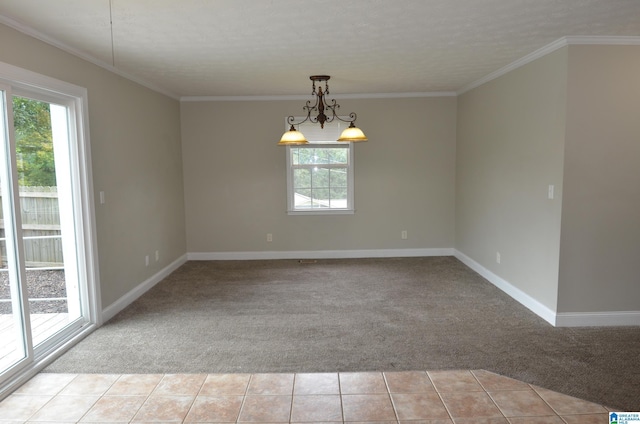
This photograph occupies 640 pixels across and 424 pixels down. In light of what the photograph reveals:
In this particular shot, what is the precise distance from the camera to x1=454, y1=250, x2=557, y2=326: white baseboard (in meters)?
3.76

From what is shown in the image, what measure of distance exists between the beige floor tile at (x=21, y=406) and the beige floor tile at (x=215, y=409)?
924mm

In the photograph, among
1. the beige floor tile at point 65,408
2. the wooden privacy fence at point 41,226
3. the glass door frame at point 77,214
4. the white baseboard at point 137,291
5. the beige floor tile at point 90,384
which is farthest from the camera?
the white baseboard at point 137,291

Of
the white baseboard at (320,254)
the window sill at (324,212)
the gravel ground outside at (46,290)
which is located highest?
the window sill at (324,212)

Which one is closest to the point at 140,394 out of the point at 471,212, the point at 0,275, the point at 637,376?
the point at 0,275

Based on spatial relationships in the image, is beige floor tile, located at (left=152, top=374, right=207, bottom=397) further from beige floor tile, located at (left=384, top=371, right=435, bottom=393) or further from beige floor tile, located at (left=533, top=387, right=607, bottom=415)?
beige floor tile, located at (left=533, top=387, right=607, bottom=415)

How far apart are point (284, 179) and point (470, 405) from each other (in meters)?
4.26

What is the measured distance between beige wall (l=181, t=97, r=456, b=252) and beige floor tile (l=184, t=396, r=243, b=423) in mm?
3798

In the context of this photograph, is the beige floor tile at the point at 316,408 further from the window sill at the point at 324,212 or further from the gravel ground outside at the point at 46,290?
the window sill at the point at 324,212

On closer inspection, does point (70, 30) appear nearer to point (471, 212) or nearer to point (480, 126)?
point (480, 126)

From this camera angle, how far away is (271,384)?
2762mm

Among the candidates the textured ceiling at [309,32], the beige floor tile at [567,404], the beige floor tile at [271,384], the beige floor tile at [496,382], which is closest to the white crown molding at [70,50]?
the textured ceiling at [309,32]

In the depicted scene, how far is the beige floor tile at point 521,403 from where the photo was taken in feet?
7.90

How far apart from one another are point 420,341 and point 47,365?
2.76 m

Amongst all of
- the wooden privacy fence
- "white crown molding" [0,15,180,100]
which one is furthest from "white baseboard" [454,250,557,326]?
"white crown molding" [0,15,180,100]
